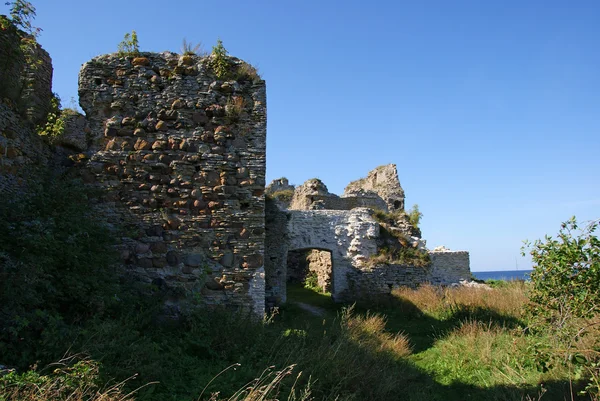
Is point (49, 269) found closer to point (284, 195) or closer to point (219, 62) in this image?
point (219, 62)

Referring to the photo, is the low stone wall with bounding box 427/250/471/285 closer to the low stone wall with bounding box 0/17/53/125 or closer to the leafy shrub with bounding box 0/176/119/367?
the leafy shrub with bounding box 0/176/119/367

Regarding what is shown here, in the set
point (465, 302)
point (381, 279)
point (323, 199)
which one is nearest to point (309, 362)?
point (465, 302)

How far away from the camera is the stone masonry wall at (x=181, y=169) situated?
680cm

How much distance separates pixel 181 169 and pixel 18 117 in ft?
7.73

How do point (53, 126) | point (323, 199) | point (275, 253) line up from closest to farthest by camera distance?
point (53, 126), point (275, 253), point (323, 199)

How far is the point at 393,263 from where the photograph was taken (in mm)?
15477

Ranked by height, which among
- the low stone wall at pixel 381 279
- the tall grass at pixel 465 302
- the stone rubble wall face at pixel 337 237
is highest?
the stone rubble wall face at pixel 337 237

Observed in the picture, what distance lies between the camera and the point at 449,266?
1744 cm

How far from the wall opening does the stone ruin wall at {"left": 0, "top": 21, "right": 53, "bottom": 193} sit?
11.5 m

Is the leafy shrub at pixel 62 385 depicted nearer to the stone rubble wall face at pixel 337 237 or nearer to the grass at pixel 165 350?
the grass at pixel 165 350

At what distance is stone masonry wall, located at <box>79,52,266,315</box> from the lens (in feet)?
22.3

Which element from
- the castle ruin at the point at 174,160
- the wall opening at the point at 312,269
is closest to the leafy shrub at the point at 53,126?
the castle ruin at the point at 174,160

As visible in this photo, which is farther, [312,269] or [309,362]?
[312,269]

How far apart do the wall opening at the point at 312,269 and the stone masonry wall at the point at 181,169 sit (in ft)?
33.4
